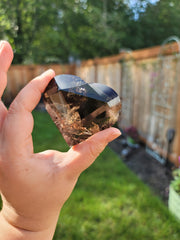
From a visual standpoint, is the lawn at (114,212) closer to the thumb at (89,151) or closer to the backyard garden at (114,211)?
the backyard garden at (114,211)

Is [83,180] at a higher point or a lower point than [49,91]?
lower

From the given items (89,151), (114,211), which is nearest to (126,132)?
(114,211)

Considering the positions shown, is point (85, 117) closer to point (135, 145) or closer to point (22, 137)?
point (22, 137)

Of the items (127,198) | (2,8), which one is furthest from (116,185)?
(2,8)

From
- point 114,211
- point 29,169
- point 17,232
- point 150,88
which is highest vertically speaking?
point 29,169

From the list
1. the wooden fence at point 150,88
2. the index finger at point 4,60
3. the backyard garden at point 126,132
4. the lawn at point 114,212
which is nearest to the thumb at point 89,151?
the index finger at point 4,60

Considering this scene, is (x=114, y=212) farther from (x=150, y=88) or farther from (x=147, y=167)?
(x=150, y=88)

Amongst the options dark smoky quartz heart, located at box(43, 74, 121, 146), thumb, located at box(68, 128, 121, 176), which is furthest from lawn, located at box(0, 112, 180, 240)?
dark smoky quartz heart, located at box(43, 74, 121, 146)

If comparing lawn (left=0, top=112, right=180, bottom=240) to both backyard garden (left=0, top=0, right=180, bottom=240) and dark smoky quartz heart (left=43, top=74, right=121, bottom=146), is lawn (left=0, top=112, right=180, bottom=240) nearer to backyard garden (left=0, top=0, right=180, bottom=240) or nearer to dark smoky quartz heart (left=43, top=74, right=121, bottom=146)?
backyard garden (left=0, top=0, right=180, bottom=240)
